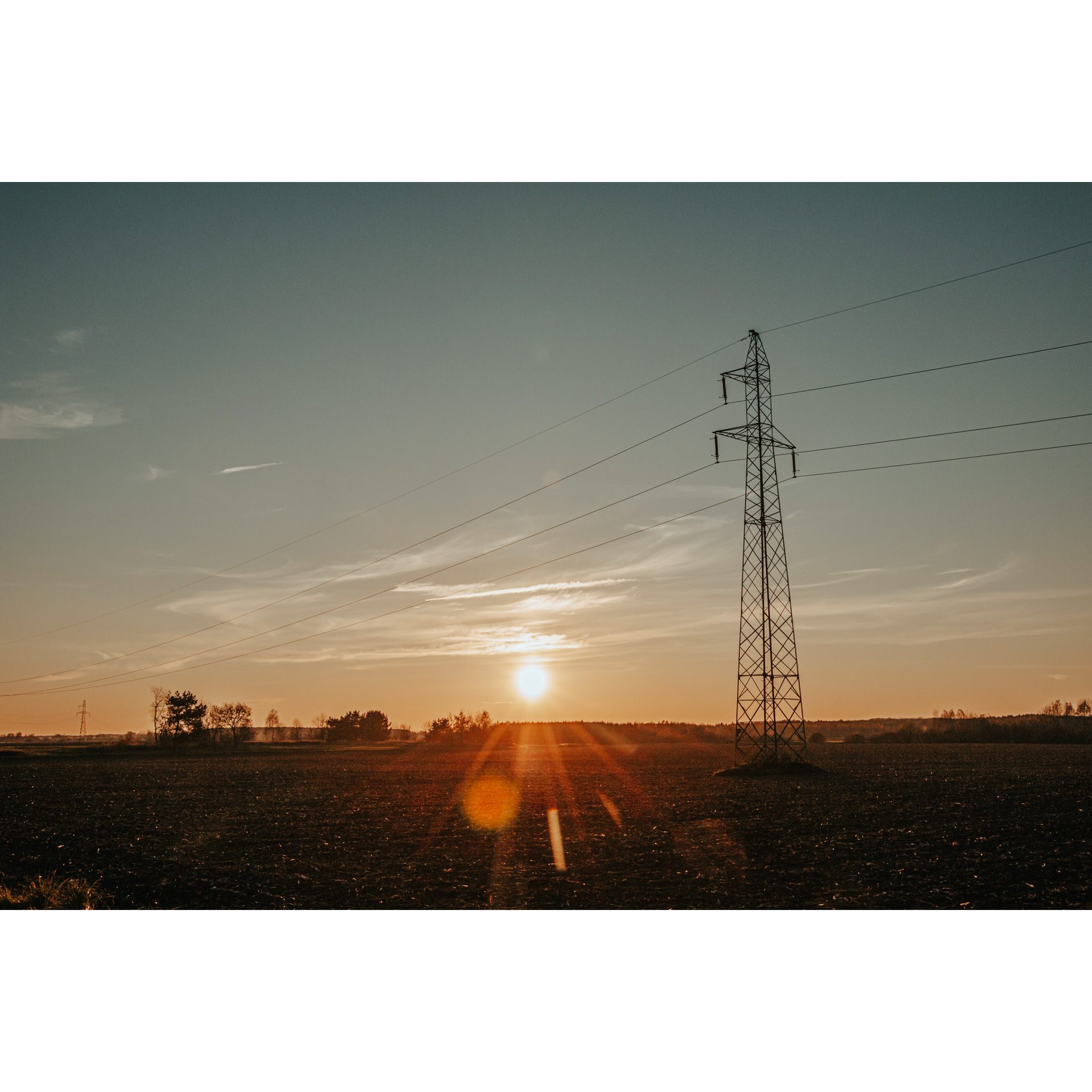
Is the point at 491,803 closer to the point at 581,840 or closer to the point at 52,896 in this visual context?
the point at 581,840

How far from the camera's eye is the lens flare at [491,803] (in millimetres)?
28156

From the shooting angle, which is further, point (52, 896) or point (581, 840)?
point (581, 840)

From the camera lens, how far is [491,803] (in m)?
34.8

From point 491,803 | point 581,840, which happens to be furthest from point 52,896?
point 491,803

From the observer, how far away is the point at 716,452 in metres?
40.5

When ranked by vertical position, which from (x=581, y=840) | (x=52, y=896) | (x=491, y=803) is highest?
(x=52, y=896)

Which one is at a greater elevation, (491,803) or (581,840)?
(581,840)

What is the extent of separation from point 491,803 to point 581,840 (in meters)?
12.6

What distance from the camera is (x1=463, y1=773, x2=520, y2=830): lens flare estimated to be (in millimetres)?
28156

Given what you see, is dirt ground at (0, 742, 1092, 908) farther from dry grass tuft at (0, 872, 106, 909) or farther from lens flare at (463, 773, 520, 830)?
dry grass tuft at (0, 872, 106, 909)

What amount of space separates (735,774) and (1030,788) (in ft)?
45.7

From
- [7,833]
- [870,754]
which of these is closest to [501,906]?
[7,833]

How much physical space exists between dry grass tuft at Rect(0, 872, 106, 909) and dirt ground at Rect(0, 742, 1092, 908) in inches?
18.3

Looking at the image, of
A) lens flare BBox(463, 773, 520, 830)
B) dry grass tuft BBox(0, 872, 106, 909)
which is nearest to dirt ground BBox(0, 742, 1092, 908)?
lens flare BBox(463, 773, 520, 830)
